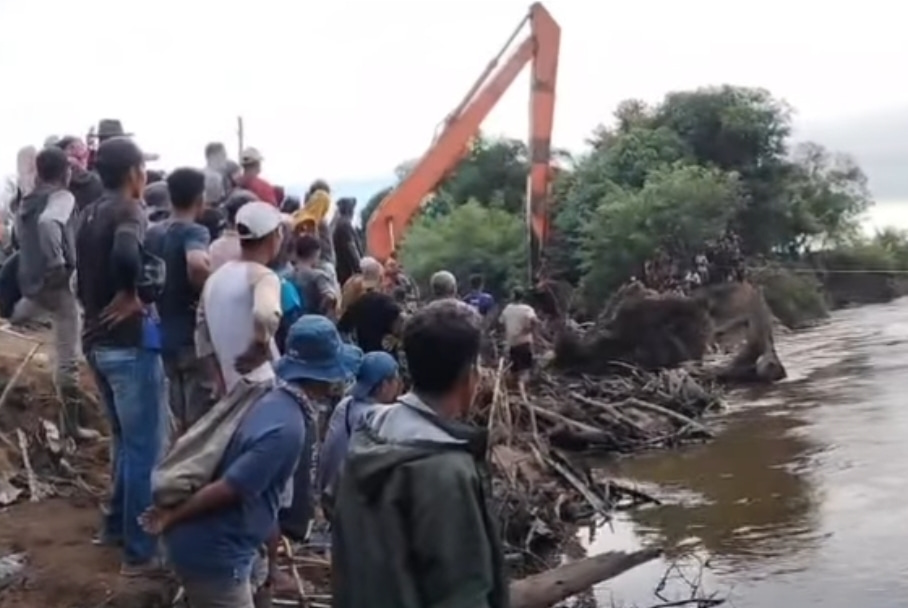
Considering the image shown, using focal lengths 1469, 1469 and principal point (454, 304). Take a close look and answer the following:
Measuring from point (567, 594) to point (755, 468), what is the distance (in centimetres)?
680

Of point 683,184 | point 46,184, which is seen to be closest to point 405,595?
point 46,184

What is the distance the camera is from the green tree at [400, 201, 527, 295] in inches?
1478

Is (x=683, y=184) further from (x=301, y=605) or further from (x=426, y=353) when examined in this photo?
(x=426, y=353)

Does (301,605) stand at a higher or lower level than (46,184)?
lower

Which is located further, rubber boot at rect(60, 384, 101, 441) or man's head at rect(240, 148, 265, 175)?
man's head at rect(240, 148, 265, 175)

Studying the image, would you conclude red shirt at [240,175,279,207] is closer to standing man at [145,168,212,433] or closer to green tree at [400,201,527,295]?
standing man at [145,168,212,433]

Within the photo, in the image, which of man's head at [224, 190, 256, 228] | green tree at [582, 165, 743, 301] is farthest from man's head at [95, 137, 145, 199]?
green tree at [582, 165, 743, 301]

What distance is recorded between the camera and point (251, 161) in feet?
34.8

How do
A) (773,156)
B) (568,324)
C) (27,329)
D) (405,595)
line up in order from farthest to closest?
(773,156) < (568,324) < (27,329) < (405,595)

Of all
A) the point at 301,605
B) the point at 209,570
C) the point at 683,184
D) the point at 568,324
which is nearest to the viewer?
the point at 209,570

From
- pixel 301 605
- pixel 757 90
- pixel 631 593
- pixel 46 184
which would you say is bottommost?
pixel 631 593

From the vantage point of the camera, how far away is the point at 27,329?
1273 cm

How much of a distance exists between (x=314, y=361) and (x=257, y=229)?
98 cm

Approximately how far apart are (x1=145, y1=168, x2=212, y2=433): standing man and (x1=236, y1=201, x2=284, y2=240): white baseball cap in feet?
3.44
